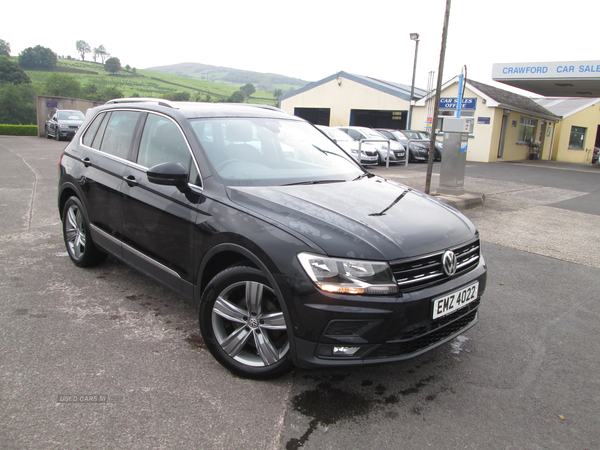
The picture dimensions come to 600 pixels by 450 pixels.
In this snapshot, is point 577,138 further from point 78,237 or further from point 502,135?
point 78,237

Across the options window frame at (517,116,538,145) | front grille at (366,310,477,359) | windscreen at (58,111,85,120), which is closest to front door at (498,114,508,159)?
window frame at (517,116,538,145)

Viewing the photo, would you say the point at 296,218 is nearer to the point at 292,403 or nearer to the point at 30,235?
the point at 292,403

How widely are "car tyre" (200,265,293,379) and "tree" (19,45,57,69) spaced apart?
12479 cm

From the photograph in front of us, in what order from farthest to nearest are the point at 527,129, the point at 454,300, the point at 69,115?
the point at 527,129 → the point at 69,115 → the point at 454,300

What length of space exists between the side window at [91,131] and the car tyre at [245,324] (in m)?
2.53

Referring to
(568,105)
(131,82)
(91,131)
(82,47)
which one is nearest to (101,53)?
(82,47)

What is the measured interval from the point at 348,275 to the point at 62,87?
267ft

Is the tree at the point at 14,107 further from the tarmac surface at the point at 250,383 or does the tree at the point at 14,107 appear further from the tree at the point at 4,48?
the tree at the point at 4,48

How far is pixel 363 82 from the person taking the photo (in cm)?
3114

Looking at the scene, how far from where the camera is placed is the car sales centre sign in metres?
19.4

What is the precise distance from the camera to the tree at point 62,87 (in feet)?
232

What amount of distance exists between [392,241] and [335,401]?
985mm

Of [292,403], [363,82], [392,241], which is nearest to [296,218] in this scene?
[392,241]

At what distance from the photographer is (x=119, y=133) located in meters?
4.06
